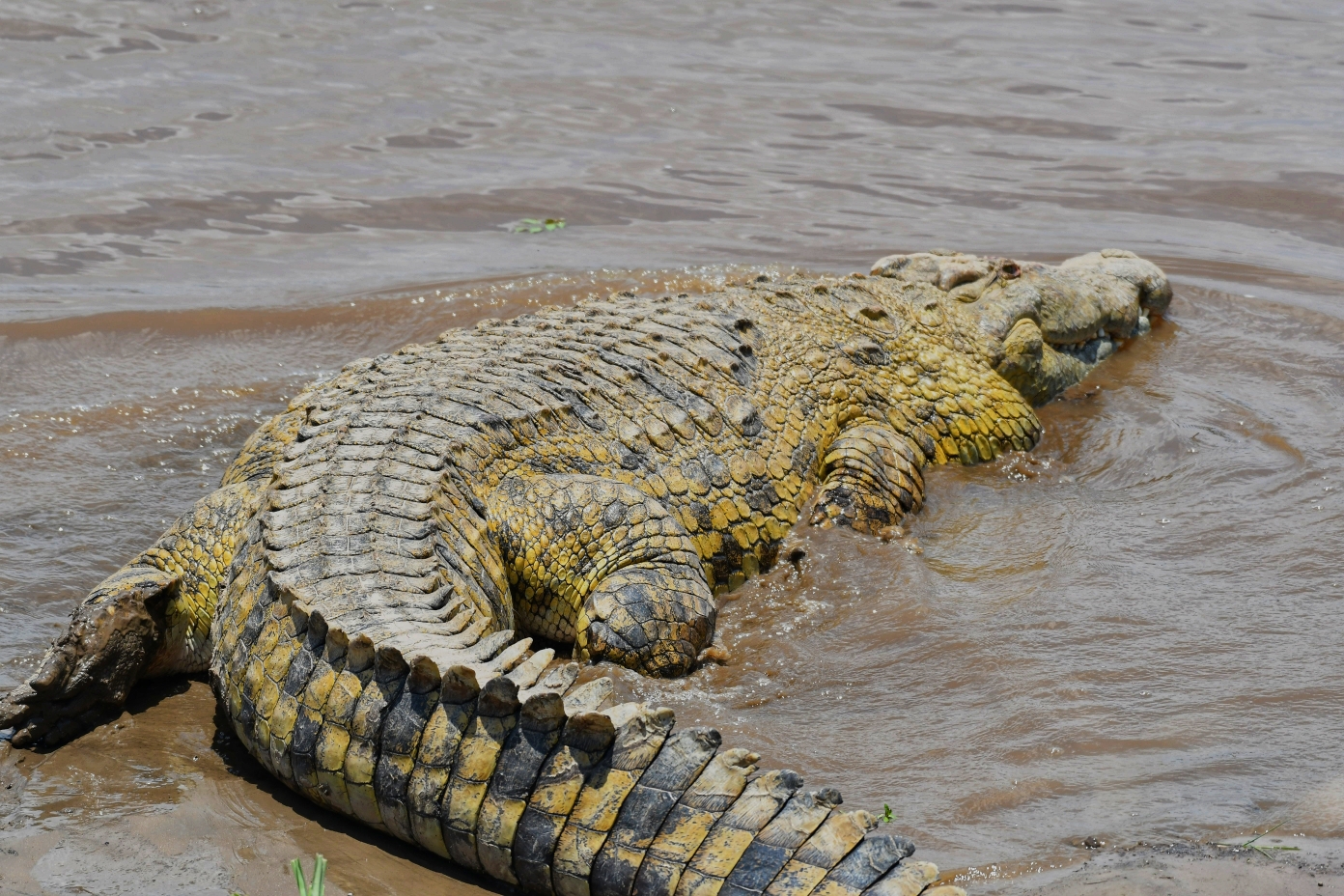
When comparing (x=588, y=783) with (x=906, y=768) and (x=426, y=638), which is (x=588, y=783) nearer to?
(x=426, y=638)

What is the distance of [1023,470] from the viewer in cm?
591

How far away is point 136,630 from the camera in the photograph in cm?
379

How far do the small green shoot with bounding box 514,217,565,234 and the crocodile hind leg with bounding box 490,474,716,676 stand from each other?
4920 mm

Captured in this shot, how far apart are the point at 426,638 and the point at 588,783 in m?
0.56

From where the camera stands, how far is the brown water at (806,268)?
347 cm

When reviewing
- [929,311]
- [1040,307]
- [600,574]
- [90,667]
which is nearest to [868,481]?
[929,311]

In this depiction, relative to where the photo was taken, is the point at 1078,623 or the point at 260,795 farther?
the point at 1078,623

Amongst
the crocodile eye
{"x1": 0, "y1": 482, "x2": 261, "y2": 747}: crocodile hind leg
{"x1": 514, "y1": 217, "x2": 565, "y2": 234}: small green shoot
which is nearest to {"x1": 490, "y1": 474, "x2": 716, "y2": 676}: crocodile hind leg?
{"x1": 0, "y1": 482, "x2": 261, "y2": 747}: crocodile hind leg

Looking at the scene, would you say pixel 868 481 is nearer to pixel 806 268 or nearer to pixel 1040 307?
pixel 1040 307

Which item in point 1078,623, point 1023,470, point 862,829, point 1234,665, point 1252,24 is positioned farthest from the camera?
point 1252,24

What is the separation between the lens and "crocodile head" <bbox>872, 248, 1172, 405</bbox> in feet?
20.9

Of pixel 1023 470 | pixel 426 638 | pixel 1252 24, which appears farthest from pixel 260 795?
pixel 1252 24

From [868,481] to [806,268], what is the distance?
335 centimetres

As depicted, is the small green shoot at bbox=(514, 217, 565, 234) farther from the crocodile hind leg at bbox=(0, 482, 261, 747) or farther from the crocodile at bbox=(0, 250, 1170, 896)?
the crocodile hind leg at bbox=(0, 482, 261, 747)
